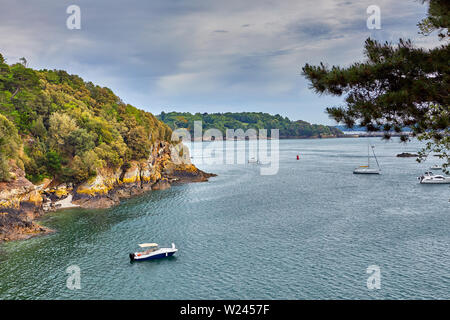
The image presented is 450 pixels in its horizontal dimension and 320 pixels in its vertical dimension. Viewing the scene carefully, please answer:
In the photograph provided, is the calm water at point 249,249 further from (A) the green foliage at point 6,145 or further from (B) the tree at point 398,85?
(B) the tree at point 398,85

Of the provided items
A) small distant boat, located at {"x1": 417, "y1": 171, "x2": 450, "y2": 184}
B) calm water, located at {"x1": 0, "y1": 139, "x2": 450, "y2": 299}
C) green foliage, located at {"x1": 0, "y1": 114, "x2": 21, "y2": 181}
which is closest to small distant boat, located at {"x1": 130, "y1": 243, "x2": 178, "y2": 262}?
calm water, located at {"x1": 0, "y1": 139, "x2": 450, "y2": 299}

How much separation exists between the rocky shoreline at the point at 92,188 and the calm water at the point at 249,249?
10.5 ft

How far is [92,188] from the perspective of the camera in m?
62.5

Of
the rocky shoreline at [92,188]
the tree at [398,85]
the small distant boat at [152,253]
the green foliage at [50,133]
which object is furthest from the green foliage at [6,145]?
the tree at [398,85]

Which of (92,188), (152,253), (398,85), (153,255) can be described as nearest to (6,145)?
(92,188)

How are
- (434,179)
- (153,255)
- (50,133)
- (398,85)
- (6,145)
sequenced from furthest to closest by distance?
(434,179) → (50,133) → (6,145) → (153,255) → (398,85)

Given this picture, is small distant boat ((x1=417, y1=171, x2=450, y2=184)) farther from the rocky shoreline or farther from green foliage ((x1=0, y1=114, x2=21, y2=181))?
green foliage ((x1=0, y1=114, x2=21, y2=181))

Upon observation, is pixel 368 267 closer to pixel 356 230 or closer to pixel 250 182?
pixel 356 230

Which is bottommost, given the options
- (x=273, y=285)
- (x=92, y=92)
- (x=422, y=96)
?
(x=273, y=285)

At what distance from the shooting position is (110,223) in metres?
50.1

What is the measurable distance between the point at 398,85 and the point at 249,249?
29.0 m

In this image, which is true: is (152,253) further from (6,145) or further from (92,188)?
(92,188)

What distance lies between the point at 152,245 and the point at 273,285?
49.3ft

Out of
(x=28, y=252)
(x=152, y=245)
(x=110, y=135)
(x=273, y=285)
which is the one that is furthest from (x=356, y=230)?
(x=110, y=135)
